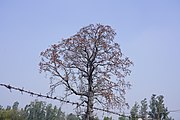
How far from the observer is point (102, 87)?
14820 mm

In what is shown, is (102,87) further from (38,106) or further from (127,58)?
(38,106)

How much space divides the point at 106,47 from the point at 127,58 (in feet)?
4.48

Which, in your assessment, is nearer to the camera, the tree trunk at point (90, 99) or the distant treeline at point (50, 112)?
the tree trunk at point (90, 99)

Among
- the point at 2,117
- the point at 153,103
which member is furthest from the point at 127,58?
the point at 2,117

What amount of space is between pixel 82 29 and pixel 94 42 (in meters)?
1.12

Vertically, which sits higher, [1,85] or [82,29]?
[82,29]

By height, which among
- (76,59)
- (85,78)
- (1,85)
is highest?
(76,59)

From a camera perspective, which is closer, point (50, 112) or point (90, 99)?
point (90, 99)

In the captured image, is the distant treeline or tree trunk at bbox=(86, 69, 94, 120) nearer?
tree trunk at bbox=(86, 69, 94, 120)

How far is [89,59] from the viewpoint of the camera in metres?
15.3

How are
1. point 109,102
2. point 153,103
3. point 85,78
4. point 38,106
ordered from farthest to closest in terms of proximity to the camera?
point 38,106 < point 153,103 < point 85,78 < point 109,102

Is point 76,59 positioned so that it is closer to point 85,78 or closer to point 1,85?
point 85,78

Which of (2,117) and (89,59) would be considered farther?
(2,117)

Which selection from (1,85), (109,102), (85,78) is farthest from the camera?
(85,78)
